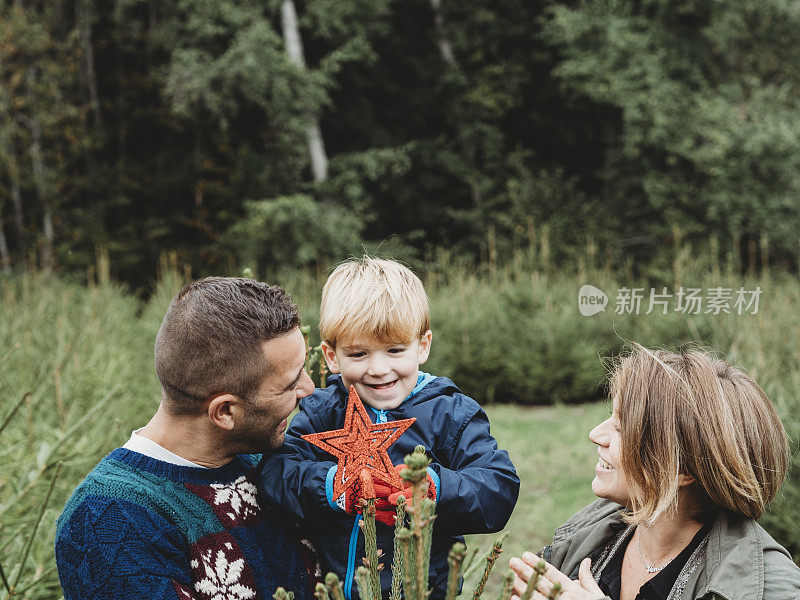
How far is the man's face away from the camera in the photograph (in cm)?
158

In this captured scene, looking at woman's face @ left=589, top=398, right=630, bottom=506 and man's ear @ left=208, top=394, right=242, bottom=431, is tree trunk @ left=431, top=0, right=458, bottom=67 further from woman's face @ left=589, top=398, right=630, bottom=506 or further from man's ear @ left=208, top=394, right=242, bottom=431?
man's ear @ left=208, top=394, right=242, bottom=431

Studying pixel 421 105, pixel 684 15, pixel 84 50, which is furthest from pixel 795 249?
pixel 84 50

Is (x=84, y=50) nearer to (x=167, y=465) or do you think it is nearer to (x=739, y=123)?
(x=739, y=123)

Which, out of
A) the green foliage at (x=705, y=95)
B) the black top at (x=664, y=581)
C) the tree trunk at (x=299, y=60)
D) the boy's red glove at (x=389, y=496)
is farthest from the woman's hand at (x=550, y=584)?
the tree trunk at (x=299, y=60)

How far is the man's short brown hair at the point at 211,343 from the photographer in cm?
151

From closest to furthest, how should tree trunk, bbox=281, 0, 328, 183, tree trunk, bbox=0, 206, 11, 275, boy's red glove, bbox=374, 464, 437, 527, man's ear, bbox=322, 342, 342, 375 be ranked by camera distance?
boy's red glove, bbox=374, 464, 437, 527 < man's ear, bbox=322, 342, 342, 375 < tree trunk, bbox=281, 0, 328, 183 < tree trunk, bbox=0, 206, 11, 275

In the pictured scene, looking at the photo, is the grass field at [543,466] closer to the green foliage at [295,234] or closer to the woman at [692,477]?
the woman at [692,477]

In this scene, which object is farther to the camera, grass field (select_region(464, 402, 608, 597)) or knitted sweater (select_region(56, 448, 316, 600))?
grass field (select_region(464, 402, 608, 597))

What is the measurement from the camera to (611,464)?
186 centimetres

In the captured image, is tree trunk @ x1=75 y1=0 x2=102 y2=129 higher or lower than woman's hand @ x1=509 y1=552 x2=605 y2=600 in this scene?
higher

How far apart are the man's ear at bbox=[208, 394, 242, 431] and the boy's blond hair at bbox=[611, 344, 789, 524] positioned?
0.94 meters

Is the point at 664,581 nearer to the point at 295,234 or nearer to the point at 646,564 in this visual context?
the point at 646,564

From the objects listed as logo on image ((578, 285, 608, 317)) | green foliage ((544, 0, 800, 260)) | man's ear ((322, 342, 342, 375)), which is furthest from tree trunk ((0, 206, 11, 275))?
man's ear ((322, 342, 342, 375))

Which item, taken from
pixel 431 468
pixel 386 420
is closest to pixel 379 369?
pixel 386 420
